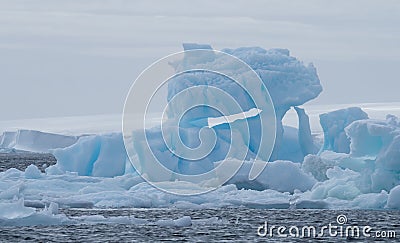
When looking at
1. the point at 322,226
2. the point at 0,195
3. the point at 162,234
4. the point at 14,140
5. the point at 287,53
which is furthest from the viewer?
the point at 14,140

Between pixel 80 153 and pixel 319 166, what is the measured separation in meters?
9.10

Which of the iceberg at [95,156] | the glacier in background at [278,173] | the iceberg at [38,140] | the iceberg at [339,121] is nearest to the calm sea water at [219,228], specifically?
the glacier in background at [278,173]

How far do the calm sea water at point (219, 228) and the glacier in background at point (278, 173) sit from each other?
3.00 feet

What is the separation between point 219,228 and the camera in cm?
2252

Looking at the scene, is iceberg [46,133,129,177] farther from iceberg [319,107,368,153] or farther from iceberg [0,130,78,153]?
iceberg [0,130,78,153]

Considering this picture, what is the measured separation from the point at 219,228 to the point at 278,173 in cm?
887

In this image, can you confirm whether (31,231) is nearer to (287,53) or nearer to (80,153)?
(80,153)

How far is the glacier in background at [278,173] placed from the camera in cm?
2744

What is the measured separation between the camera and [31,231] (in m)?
21.6

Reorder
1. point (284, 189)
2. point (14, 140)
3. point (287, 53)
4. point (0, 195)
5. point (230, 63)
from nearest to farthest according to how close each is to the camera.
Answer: point (0, 195) < point (284, 189) < point (230, 63) < point (287, 53) < point (14, 140)

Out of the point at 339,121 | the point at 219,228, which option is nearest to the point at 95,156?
the point at 339,121

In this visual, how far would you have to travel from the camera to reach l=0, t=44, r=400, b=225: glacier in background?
27.4 m

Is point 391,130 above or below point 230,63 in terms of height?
below

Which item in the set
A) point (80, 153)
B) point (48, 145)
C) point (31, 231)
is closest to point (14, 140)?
point (48, 145)
